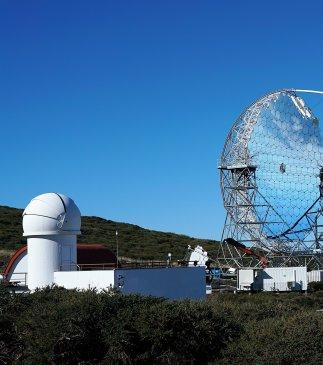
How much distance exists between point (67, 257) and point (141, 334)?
17.6 meters

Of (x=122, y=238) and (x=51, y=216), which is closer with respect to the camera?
(x=51, y=216)

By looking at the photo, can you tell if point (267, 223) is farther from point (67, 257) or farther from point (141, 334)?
point (141, 334)

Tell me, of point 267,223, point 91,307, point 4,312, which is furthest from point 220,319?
point 267,223

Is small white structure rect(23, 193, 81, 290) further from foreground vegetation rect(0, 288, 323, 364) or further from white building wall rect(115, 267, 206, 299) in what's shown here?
foreground vegetation rect(0, 288, 323, 364)

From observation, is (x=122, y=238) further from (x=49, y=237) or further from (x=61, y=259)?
(x=49, y=237)

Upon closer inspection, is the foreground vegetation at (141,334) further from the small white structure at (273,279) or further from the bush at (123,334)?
the small white structure at (273,279)

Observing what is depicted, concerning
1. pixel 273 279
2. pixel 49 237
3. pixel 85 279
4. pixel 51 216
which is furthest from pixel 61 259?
pixel 273 279

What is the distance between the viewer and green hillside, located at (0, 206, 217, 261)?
258 feet

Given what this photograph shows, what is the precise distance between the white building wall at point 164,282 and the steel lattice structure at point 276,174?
17282 mm

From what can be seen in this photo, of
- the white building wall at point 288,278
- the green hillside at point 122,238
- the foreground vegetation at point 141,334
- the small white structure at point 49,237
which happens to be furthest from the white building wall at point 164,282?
the green hillside at point 122,238

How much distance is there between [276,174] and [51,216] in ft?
74.7

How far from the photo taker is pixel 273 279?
51875 mm

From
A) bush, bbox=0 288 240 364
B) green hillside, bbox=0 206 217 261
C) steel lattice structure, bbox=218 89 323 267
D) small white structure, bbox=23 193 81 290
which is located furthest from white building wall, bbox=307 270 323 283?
bush, bbox=0 288 240 364

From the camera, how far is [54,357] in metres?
17.8
